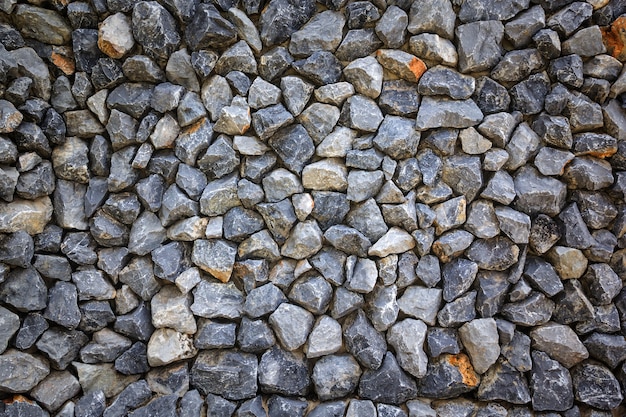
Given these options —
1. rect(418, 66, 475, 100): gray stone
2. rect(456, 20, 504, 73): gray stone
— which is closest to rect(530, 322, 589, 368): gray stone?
rect(418, 66, 475, 100): gray stone

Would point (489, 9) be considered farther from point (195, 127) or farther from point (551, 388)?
point (551, 388)

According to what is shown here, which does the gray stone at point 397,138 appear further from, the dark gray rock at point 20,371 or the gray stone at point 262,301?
the dark gray rock at point 20,371

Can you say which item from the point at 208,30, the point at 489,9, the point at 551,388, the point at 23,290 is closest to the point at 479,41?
the point at 489,9

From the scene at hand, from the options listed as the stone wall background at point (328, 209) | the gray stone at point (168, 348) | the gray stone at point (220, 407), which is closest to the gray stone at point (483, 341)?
the stone wall background at point (328, 209)

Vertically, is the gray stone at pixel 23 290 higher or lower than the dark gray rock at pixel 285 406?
higher

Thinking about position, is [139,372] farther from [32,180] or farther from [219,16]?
[219,16]

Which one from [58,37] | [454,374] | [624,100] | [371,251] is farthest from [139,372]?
[624,100]
